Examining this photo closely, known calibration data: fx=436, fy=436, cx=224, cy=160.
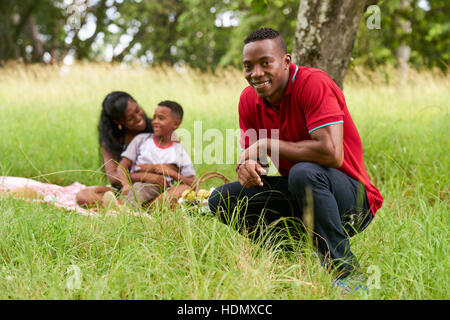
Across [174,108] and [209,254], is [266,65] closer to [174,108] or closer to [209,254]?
[209,254]

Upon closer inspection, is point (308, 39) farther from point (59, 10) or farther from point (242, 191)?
point (59, 10)

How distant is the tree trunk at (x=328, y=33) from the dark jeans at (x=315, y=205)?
1.84 metres

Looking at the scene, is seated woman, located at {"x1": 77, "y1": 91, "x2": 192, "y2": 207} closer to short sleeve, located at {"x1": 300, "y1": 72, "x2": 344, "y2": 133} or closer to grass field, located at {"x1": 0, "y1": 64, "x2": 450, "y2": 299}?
grass field, located at {"x1": 0, "y1": 64, "x2": 450, "y2": 299}

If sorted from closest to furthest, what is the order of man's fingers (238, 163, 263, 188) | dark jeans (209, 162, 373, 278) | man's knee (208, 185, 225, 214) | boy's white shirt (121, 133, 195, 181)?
dark jeans (209, 162, 373, 278) → man's fingers (238, 163, 263, 188) → man's knee (208, 185, 225, 214) → boy's white shirt (121, 133, 195, 181)

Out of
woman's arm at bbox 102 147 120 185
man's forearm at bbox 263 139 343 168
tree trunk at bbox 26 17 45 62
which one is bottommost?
woman's arm at bbox 102 147 120 185

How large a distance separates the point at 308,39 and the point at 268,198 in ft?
6.64

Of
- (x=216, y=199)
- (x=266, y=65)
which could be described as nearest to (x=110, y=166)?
(x=216, y=199)

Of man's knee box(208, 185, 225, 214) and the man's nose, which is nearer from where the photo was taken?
the man's nose

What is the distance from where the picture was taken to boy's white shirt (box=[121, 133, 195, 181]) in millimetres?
3850

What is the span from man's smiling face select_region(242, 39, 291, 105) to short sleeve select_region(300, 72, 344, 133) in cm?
15

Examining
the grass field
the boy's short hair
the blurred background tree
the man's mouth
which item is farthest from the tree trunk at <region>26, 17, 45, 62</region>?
the man's mouth

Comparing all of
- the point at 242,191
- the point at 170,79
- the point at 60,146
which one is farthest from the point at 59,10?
the point at 242,191

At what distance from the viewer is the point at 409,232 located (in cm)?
255

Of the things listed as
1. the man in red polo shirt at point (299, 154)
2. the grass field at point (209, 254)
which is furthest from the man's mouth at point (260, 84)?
the grass field at point (209, 254)
